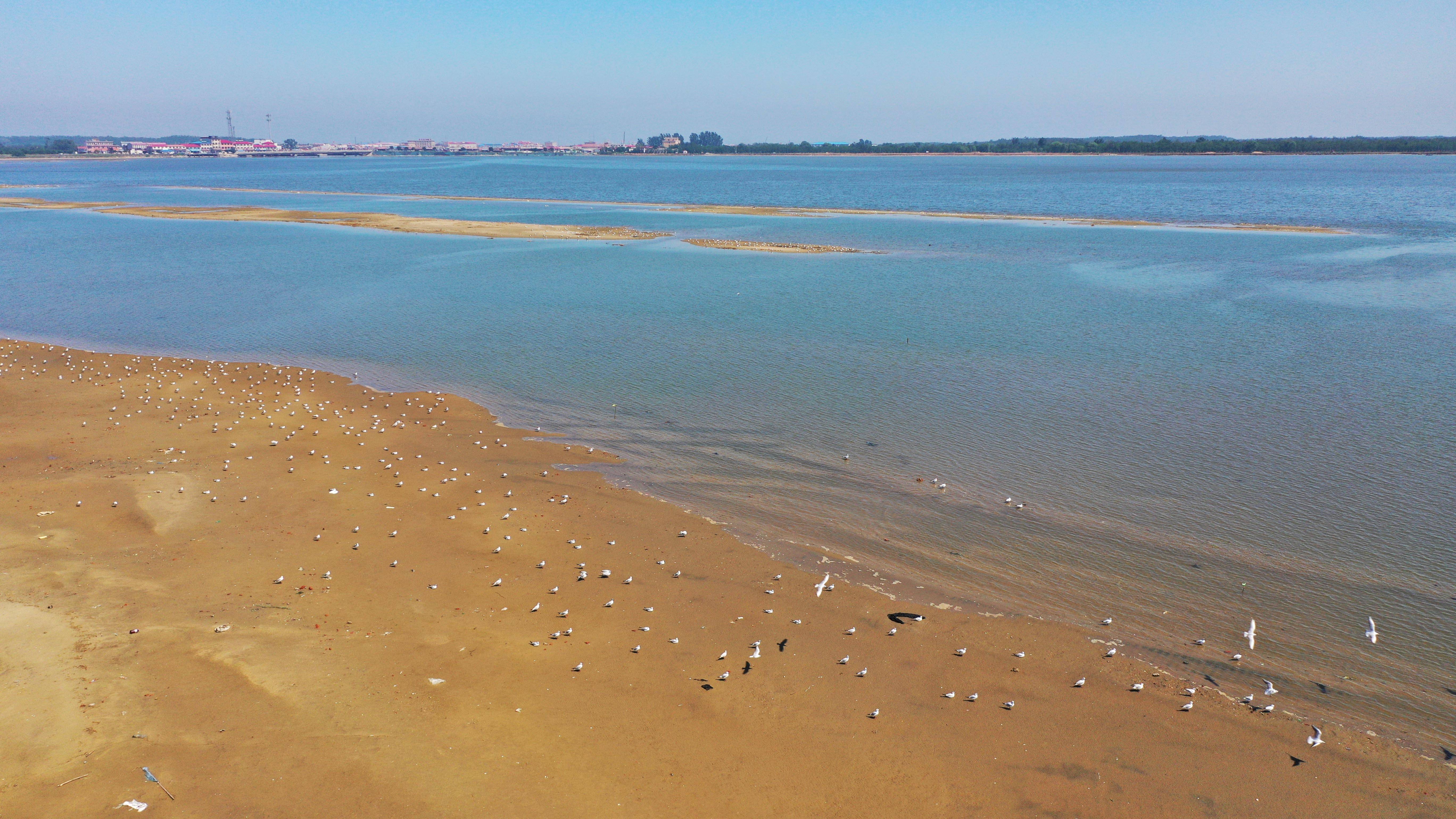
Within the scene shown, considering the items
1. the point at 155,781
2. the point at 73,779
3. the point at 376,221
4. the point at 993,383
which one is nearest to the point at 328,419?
the point at 73,779

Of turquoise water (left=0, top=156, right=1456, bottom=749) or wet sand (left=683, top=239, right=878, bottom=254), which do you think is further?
wet sand (left=683, top=239, right=878, bottom=254)

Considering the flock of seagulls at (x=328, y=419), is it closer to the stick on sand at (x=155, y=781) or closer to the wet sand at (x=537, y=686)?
the wet sand at (x=537, y=686)

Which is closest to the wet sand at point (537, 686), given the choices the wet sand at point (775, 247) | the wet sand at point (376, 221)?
the wet sand at point (775, 247)

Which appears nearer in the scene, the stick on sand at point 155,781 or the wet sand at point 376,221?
the stick on sand at point 155,781

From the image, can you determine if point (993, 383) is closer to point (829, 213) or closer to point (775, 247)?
point (775, 247)

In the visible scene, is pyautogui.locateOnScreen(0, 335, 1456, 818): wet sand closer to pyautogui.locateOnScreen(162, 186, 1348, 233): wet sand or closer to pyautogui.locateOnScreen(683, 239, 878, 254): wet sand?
pyautogui.locateOnScreen(683, 239, 878, 254): wet sand

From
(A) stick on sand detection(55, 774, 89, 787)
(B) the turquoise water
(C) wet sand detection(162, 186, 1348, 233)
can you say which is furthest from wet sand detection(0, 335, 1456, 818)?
(C) wet sand detection(162, 186, 1348, 233)
